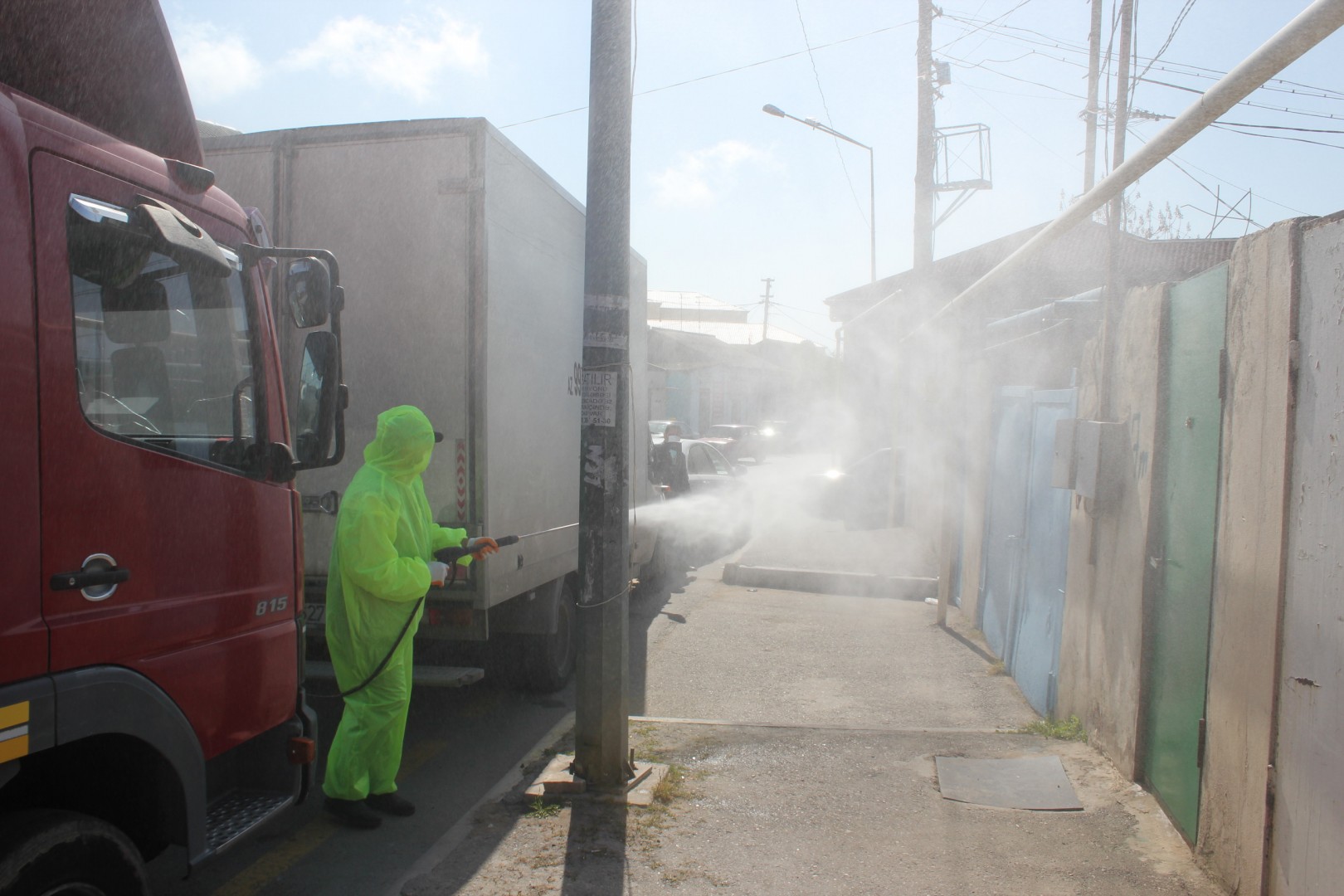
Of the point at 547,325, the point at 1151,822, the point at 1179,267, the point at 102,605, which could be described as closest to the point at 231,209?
the point at 102,605

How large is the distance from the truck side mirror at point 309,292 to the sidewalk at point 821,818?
7.01 feet

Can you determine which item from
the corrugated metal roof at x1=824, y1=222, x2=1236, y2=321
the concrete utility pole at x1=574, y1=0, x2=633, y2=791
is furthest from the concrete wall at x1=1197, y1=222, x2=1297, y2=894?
the corrugated metal roof at x1=824, y1=222, x2=1236, y2=321

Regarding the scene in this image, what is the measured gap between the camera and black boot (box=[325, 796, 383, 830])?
13.9 feet

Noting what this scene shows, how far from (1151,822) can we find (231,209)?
4.35m

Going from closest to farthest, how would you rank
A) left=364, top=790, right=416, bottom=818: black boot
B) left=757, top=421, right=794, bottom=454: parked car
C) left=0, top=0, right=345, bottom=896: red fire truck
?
left=0, top=0, right=345, bottom=896: red fire truck → left=364, top=790, right=416, bottom=818: black boot → left=757, top=421, right=794, bottom=454: parked car

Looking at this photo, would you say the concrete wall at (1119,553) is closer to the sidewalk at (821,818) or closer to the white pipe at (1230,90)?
the sidewalk at (821,818)

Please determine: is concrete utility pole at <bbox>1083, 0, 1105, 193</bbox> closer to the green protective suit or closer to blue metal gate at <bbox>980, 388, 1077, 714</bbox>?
blue metal gate at <bbox>980, 388, 1077, 714</bbox>

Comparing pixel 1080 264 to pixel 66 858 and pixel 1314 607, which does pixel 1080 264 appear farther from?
pixel 66 858

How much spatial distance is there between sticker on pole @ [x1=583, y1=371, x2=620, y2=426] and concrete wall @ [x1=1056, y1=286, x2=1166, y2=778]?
2471mm

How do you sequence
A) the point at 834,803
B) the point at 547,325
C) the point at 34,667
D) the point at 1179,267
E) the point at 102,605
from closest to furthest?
the point at 34,667 < the point at 102,605 < the point at 834,803 < the point at 547,325 < the point at 1179,267

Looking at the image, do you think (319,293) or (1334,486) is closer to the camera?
(1334,486)

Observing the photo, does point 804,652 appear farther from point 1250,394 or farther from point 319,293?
point 319,293

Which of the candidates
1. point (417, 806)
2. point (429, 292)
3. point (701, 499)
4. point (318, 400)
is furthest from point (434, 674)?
point (701, 499)

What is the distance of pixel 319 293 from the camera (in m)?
3.22
